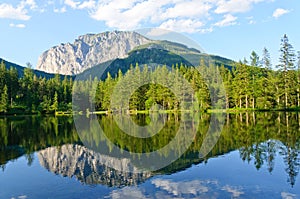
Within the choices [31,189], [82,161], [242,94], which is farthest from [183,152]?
[242,94]

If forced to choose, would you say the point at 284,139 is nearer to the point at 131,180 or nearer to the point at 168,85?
the point at 131,180

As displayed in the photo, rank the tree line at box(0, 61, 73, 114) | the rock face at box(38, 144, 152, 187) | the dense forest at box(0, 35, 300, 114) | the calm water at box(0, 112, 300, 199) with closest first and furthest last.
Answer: the calm water at box(0, 112, 300, 199) < the rock face at box(38, 144, 152, 187) < the dense forest at box(0, 35, 300, 114) < the tree line at box(0, 61, 73, 114)

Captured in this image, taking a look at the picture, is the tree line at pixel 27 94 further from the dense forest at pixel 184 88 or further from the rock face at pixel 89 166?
the rock face at pixel 89 166

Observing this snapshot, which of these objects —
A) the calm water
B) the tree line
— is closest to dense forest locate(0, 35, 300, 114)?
the tree line

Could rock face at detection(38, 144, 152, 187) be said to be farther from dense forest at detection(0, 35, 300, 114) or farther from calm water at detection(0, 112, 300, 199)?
dense forest at detection(0, 35, 300, 114)

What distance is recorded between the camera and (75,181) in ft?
38.6

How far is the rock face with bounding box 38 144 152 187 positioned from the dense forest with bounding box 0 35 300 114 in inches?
1950

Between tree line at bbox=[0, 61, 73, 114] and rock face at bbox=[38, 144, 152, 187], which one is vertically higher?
tree line at bbox=[0, 61, 73, 114]

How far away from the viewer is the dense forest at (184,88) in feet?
200

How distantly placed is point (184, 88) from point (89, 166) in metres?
59.0

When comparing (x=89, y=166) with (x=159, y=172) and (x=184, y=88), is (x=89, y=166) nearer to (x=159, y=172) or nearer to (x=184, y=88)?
(x=159, y=172)

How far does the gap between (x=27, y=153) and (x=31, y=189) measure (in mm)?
8067

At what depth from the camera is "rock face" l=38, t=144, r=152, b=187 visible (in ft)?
38.5

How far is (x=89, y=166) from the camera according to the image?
1434 centimetres
